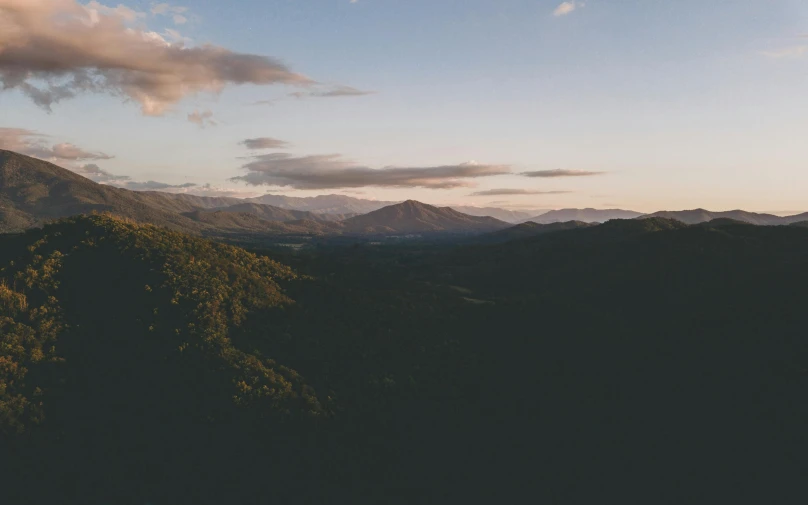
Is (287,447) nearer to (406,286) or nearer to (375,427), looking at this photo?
(375,427)

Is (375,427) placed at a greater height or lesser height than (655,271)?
lesser

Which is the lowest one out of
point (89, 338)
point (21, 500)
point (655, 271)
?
point (21, 500)

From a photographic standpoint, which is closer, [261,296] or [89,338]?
[89,338]

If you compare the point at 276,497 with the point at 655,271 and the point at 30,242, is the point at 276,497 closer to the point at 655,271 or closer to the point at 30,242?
the point at 30,242

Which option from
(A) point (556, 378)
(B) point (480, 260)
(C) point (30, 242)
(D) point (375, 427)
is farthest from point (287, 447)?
(B) point (480, 260)

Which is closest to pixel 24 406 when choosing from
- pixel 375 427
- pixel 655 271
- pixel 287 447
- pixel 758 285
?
pixel 287 447

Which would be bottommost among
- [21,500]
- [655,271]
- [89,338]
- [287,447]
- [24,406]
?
[21,500]

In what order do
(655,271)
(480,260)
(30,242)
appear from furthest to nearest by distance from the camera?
1. (480,260)
2. (655,271)
3. (30,242)

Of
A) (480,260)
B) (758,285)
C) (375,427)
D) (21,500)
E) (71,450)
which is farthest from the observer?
(480,260)

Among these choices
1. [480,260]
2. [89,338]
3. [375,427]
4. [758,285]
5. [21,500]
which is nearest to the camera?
[21,500]
